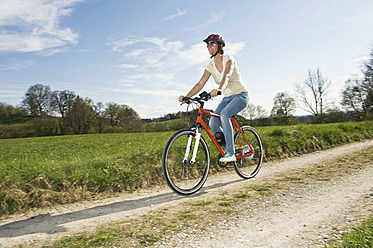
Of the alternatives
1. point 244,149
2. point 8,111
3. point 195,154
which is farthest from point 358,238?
point 8,111

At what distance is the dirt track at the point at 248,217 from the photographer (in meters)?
2.92

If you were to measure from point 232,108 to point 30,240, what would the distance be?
3966mm

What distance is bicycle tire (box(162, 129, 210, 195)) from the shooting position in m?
A: 4.46

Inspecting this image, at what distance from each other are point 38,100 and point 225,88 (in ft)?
214

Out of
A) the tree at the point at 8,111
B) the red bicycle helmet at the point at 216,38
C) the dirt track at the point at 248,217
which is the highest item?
the tree at the point at 8,111

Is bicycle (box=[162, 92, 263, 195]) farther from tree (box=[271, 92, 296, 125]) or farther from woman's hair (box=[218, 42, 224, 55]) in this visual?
tree (box=[271, 92, 296, 125])

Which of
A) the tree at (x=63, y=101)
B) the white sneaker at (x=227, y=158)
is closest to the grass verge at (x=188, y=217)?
the white sneaker at (x=227, y=158)

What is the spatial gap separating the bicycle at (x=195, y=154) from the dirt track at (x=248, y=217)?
34 centimetres

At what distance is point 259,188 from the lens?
16.0 feet

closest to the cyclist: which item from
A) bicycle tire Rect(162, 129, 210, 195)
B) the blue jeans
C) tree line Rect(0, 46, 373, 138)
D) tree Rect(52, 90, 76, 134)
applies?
the blue jeans

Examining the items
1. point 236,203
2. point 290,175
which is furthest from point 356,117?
point 236,203

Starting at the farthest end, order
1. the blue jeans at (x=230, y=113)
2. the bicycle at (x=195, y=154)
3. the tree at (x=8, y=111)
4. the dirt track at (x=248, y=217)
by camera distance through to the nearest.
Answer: the tree at (x=8, y=111) → the blue jeans at (x=230, y=113) → the bicycle at (x=195, y=154) → the dirt track at (x=248, y=217)

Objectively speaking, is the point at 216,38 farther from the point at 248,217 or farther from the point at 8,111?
the point at 8,111

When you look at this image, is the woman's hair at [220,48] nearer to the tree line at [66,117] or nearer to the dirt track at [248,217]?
the dirt track at [248,217]
